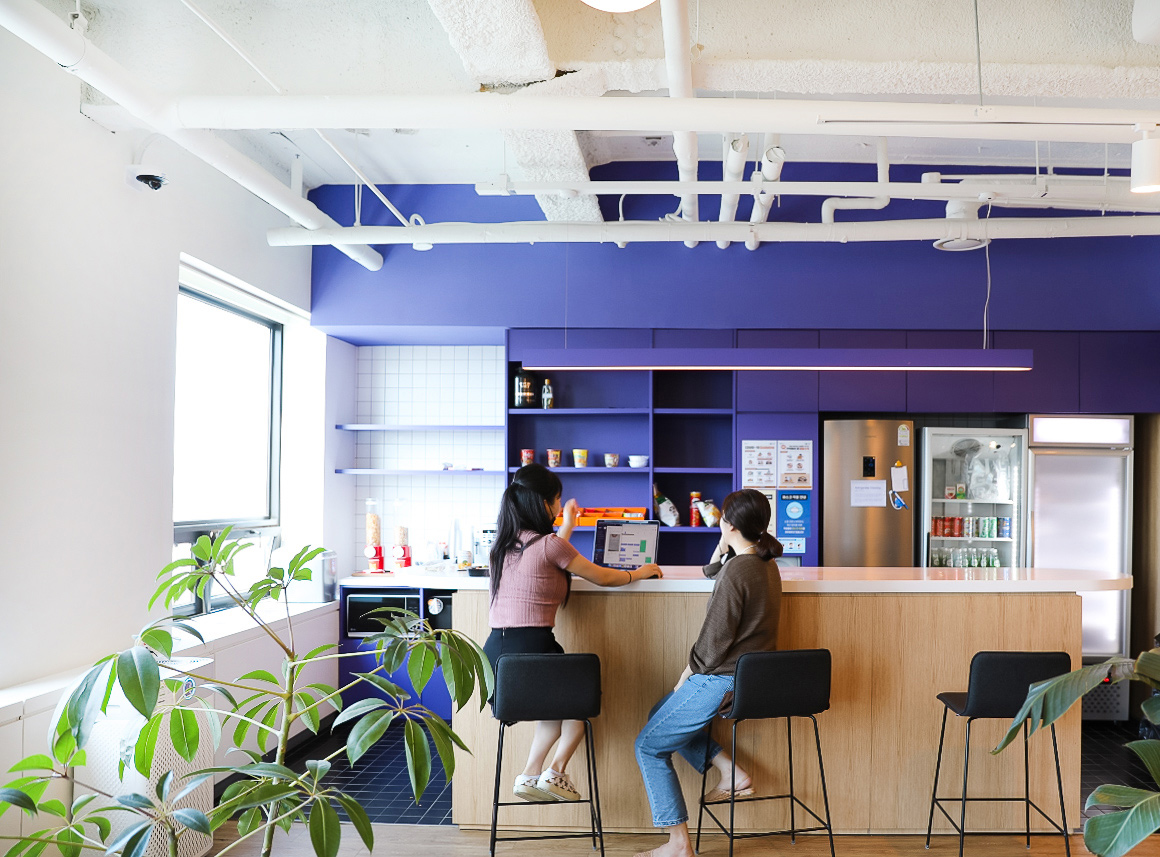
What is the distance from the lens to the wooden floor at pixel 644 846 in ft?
11.5

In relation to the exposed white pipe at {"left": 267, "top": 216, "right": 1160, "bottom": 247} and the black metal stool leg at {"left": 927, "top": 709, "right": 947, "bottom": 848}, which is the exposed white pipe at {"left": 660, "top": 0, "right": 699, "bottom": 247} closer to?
the exposed white pipe at {"left": 267, "top": 216, "right": 1160, "bottom": 247}

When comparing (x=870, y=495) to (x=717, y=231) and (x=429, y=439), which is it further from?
(x=429, y=439)

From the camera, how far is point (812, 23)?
3.25 metres

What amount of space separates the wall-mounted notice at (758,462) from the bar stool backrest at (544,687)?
8.89ft

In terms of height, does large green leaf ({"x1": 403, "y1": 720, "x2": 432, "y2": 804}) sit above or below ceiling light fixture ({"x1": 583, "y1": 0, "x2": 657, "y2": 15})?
below

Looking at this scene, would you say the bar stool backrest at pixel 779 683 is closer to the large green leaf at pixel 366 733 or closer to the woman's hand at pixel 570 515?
the woman's hand at pixel 570 515

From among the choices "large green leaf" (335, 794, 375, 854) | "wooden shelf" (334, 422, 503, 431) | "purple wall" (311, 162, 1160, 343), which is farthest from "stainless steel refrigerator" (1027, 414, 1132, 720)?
"large green leaf" (335, 794, 375, 854)

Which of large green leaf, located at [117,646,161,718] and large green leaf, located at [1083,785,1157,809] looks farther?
large green leaf, located at [1083,785,1157,809]

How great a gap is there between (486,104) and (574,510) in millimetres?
1598

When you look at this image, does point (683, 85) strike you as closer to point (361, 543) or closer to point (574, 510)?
point (574, 510)

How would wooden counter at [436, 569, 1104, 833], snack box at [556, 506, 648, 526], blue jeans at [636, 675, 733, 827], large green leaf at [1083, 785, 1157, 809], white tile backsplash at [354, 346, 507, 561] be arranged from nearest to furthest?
large green leaf at [1083, 785, 1157, 809] < blue jeans at [636, 675, 733, 827] < wooden counter at [436, 569, 1104, 833] < snack box at [556, 506, 648, 526] < white tile backsplash at [354, 346, 507, 561]

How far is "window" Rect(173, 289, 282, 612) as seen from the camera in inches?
191

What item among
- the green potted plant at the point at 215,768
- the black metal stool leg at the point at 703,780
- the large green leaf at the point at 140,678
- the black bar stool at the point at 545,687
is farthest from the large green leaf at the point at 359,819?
the black metal stool leg at the point at 703,780

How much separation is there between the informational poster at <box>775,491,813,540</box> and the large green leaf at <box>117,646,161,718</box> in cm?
467
